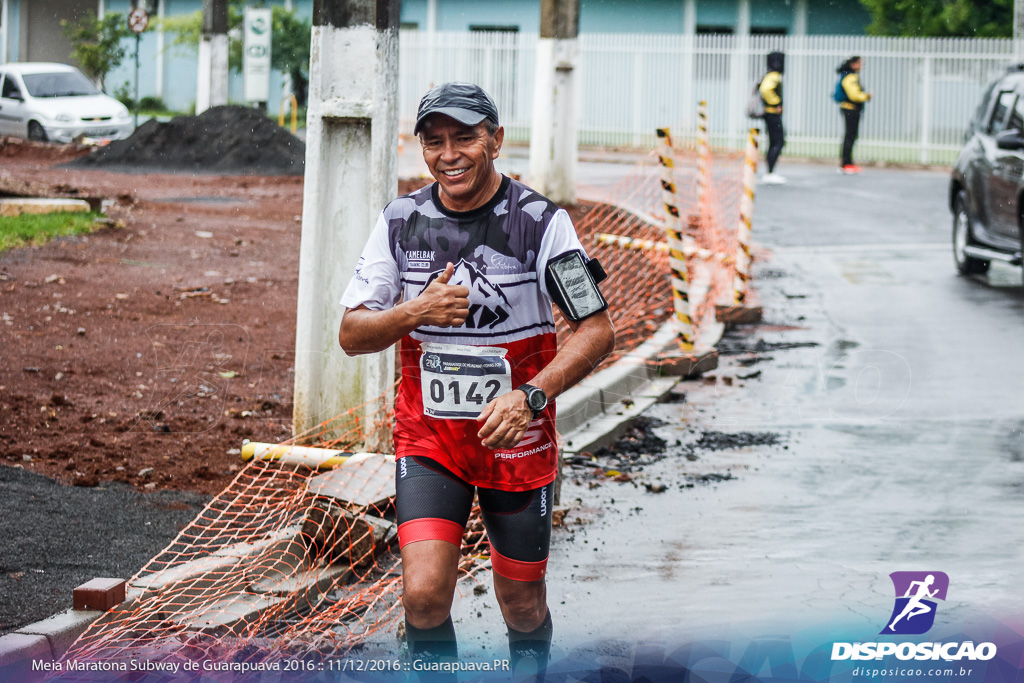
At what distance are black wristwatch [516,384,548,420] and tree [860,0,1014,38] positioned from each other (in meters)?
28.1

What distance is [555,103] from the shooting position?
60.5ft

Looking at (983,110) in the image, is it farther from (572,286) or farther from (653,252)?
(572,286)

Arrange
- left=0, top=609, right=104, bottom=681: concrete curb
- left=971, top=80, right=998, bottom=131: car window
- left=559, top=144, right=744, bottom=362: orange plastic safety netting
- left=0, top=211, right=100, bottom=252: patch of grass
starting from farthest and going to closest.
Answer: left=971, top=80, right=998, bottom=131: car window < left=0, top=211, right=100, bottom=252: patch of grass < left=559, top=144, right=744, bottom=362: orange plastic safety netting < left=0, top=609, right=104, bottom=681: concrete curb

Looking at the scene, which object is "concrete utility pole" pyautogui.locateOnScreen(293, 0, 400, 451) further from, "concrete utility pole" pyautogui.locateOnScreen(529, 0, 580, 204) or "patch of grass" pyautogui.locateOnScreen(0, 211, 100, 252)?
"concrete utility pole" pyautogui.locateOnScreen(529, 0, 580, 204)

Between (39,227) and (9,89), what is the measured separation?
6.99 ft

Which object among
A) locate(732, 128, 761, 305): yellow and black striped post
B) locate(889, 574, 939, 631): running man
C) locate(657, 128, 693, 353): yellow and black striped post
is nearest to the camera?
locate(889, 574, 939, 631): running man

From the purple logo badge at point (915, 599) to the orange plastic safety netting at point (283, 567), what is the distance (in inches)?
71.7

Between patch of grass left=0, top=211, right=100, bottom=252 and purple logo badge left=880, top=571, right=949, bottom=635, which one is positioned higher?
patch of grass left=0, top=211, right=100, bottom=252

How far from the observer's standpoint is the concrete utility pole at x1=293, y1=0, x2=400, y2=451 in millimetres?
6949

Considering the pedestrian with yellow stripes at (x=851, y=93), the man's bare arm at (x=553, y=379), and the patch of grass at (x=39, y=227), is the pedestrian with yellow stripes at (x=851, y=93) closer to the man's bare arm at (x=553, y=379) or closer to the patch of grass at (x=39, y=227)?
the patch of grass at (x=39, y=227)

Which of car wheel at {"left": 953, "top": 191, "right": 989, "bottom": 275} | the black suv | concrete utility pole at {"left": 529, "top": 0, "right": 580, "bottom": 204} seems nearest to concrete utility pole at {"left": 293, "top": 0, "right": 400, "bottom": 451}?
the black suv

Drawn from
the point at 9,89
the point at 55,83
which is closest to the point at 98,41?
the point at 55,83

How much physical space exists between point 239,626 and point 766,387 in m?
5.33

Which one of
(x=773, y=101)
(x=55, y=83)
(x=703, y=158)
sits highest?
(x=773, y=101)
